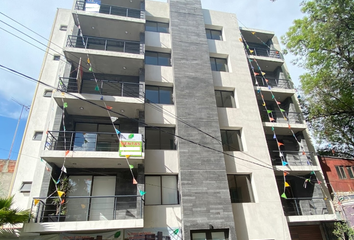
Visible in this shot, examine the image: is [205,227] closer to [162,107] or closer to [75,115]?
[162,107]

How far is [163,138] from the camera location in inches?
488

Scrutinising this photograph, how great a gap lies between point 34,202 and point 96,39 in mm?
9973

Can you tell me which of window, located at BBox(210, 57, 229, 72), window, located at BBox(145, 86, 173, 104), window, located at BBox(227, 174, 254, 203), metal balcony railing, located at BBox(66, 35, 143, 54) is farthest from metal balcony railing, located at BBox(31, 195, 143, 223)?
window, located at BBox(210, 57, 229, 72)

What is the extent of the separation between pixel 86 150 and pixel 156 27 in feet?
33.6

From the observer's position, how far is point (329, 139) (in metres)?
16.7

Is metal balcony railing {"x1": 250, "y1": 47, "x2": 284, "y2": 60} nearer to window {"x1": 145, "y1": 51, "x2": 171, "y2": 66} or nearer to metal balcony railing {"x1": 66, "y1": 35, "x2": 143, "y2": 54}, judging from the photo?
window {"x1": 145, "y1": 51, "x2": 171, "y2": 66}

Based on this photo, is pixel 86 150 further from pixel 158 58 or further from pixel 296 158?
pixel 296 158

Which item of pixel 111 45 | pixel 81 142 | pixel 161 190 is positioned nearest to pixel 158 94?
pixel 111 45

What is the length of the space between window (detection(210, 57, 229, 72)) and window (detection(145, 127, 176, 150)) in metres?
6.14

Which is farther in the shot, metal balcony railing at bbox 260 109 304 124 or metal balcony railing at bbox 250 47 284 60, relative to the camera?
metal balcony railing at bbox 250 47 284 60

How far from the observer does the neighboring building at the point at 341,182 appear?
1230 centimetres

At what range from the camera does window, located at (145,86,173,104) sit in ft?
44.0

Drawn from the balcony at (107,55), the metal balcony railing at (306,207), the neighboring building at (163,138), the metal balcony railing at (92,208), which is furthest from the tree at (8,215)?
the metal balcony railing at (306,207)

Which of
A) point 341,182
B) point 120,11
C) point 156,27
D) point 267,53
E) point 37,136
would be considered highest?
point 120,11
